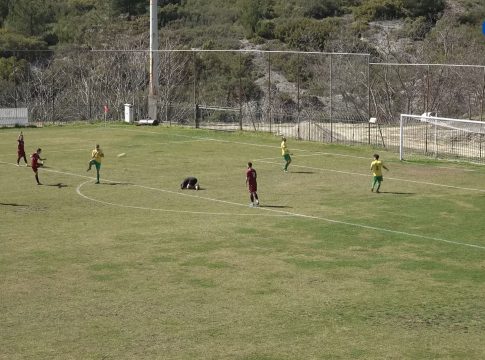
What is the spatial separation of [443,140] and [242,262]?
24677 millimetres

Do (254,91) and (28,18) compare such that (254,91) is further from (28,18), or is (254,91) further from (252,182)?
(252,182)

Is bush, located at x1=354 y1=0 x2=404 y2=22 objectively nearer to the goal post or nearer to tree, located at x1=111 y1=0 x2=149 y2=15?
tree, located at x1=111 y1=0 x2=149 y2=15

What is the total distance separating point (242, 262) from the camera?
2531 cm

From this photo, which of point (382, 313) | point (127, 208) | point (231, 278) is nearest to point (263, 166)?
point (127, 208)

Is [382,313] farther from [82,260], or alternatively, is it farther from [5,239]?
[5,239]

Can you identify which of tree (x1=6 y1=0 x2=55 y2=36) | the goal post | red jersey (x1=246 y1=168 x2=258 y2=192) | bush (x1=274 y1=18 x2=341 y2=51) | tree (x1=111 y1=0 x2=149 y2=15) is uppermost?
tree (x1=111 y1=0 x2=149 y2=15)

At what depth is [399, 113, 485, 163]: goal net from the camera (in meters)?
45.7

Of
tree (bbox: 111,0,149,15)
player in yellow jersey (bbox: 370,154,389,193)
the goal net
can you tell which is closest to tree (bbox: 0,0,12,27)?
tree (bbox: 111,0,149,15)

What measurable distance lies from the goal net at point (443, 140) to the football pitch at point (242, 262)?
1.97m

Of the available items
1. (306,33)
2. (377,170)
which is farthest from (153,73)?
(306,33)

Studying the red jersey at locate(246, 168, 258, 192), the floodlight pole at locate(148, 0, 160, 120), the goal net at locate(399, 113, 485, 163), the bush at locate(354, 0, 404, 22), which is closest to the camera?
the red jersey at locate(246, 168, 258, 192)

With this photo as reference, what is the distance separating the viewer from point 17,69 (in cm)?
8225

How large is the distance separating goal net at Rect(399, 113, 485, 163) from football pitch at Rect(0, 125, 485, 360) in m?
1.97

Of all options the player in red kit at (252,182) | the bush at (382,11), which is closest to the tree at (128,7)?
the bush at (382,11)
